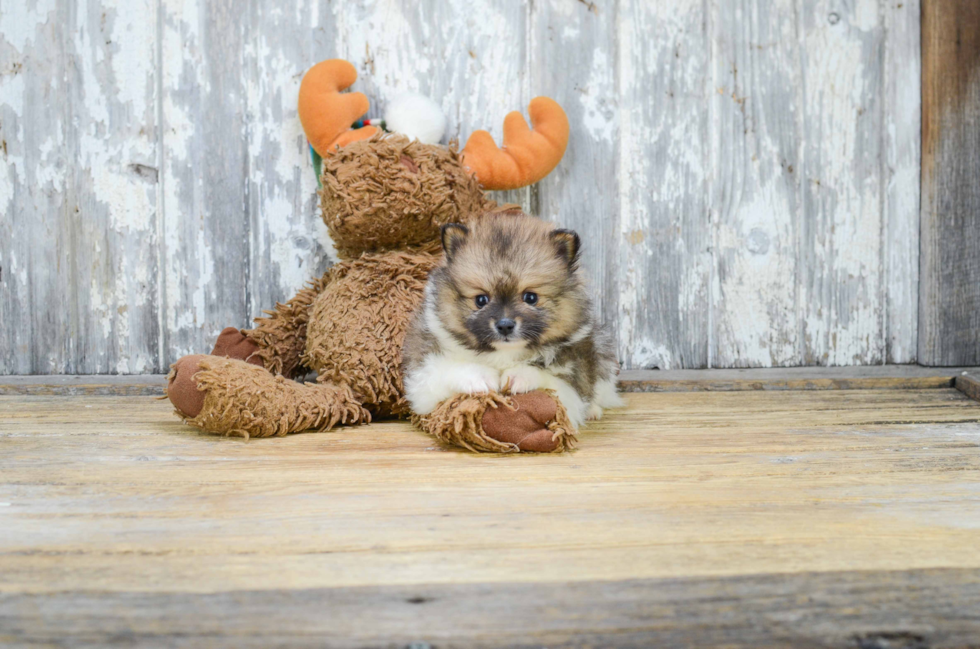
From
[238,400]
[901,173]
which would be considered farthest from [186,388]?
[901,173]

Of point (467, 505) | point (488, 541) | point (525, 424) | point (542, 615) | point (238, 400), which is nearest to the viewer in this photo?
point (542, 615)

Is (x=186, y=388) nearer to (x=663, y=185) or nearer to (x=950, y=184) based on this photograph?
(x=663, y=185)

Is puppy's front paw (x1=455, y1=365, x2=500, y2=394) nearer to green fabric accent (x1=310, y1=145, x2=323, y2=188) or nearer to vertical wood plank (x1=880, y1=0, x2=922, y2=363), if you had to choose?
green fabric accent (x1=310, y1=145, x2=323, y2=188)

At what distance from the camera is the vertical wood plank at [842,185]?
2604 millimetres

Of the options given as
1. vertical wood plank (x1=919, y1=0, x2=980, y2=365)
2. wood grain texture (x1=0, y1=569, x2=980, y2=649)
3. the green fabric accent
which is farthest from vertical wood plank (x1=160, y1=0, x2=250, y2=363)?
vertical wood plank (x1=919, y1=0, x2=980, y2=365)

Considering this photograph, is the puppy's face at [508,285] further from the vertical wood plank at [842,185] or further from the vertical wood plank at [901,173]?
the vertical wood plank at [901,173]

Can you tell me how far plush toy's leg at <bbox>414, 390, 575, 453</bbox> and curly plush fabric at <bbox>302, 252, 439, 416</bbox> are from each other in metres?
0.42

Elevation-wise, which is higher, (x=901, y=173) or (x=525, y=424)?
(x=901, y=173)

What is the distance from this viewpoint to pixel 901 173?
2643 millimetres

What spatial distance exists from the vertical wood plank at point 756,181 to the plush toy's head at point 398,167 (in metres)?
0.71

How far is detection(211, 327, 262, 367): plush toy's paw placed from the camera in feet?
7.35

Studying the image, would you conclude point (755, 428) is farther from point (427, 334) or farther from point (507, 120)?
point (507, 120)

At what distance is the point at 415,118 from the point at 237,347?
978 mm

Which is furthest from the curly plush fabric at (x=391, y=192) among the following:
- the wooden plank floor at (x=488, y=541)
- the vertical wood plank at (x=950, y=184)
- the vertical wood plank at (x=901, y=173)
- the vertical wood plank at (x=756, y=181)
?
the vertical wood plank at (x=950, y=184)
